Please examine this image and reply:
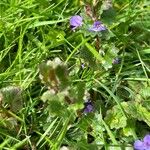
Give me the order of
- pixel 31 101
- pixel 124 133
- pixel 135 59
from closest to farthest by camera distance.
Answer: pixel 124 133 → pixel 31 101 → pixel 135 59

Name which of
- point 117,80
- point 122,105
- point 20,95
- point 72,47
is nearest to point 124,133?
point 122,105

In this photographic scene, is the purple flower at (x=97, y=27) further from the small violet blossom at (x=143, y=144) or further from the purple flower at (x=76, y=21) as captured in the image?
the small violet blossom at (x=143, y=144)

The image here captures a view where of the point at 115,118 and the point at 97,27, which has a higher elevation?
the point at 97,27

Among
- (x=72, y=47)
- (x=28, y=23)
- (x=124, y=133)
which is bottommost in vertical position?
(x=124, y=133)

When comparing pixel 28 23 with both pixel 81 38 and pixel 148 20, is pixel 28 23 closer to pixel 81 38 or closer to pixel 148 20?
pixel 81 38

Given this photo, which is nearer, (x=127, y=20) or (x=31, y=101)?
(x=31, y=101)

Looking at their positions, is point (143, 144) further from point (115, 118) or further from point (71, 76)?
point (71, 76)

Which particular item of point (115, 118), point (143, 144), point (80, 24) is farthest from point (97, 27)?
point (143, 144)

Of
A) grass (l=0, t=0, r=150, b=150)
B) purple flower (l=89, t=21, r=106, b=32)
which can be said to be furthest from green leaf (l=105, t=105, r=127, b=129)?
purple flower (l=89, t=21, r=106, b=32)
